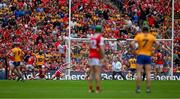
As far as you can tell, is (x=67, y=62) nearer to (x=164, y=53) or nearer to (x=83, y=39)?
(x=83, y=39)

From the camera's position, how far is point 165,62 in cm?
4288

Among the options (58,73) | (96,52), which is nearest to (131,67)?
(58,73)

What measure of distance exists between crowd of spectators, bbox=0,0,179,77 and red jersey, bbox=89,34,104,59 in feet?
56.2

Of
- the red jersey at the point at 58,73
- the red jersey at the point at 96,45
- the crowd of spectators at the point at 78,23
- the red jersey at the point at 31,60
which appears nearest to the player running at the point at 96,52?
the red jersey at the point at 96,45

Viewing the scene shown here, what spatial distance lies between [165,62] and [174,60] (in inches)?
34.3

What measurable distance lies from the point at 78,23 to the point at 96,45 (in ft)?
71.1

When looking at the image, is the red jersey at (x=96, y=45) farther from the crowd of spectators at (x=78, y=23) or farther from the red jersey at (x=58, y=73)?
the crowd of spectators at (x=78, y=23)

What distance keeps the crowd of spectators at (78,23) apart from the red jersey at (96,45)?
17.1 meters

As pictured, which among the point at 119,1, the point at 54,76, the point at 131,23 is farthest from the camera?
the point at 119,1

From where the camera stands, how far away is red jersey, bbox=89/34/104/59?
2452cm

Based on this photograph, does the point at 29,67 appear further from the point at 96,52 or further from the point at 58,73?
the point at 96,52

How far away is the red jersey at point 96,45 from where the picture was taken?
80.4 ft

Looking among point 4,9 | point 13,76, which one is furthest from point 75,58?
point 4,9

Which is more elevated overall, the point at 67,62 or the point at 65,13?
the point at 65,13
